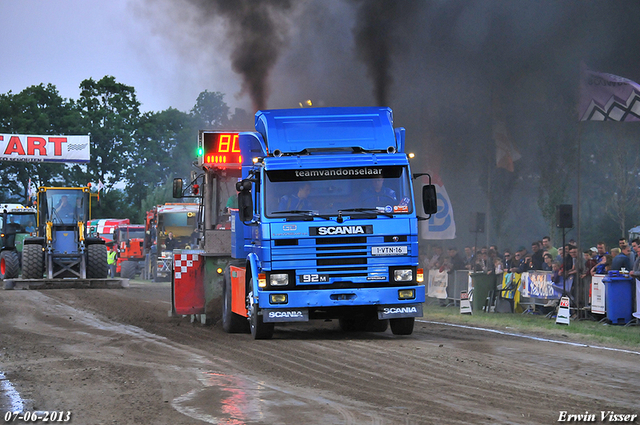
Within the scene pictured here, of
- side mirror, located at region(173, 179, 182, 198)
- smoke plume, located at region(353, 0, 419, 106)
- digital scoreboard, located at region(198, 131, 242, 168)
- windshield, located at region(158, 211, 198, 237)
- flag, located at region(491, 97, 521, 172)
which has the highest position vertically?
smoke plume, located at region(353, 0, 419, 106)

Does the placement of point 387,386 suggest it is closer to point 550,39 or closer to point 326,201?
point 326,201

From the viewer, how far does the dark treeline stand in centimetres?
7569

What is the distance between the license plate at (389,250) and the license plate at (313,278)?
0.78m

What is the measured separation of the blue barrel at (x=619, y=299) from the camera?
1634 centimetres

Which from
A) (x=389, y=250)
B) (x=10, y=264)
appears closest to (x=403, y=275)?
(x=389, y=250)

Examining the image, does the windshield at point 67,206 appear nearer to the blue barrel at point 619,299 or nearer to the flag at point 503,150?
the flag at point 503,150

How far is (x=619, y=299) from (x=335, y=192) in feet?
23.7

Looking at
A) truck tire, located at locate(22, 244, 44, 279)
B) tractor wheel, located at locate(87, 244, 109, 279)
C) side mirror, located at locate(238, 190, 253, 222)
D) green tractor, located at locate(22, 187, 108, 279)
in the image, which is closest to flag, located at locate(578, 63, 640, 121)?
side mirror, located at locate(238, 190, 253, 222)

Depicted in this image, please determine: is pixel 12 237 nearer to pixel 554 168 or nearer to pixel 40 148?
pixel 40 148

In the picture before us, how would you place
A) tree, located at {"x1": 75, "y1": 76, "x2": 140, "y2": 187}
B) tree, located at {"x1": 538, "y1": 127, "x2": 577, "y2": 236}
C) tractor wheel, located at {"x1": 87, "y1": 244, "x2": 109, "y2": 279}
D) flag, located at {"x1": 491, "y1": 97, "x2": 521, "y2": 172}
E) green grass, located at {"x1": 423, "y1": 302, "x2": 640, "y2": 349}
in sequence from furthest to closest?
tree, located at {"x1": 75, "y1": 76, "x2": 140, "y2": 187} < tree, located at {"x1": 538, "y1": 127, "x2": 577, "y2": 236} < tractor wheel, located at {"x1": 87, "y1": 244, "x2": 109, "y2": 279} < flag, located at {"x1": 491, "y1": 97, "x2": 521, "y2": 172} < green grass, located at {"x1": 423, "y1": 302, "x2": 640, "y2": 349}

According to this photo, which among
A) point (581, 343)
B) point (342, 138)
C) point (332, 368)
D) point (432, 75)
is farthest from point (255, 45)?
point (332, 368)

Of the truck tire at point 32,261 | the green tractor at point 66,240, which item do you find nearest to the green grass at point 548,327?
the green tractor at point 66,240

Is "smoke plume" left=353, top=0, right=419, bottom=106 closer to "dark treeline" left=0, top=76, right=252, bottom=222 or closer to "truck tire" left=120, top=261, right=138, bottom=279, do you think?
"truck tire" left=120, top=261, right=138, bottom=279

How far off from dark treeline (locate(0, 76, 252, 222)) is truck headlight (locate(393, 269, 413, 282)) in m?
60.6
